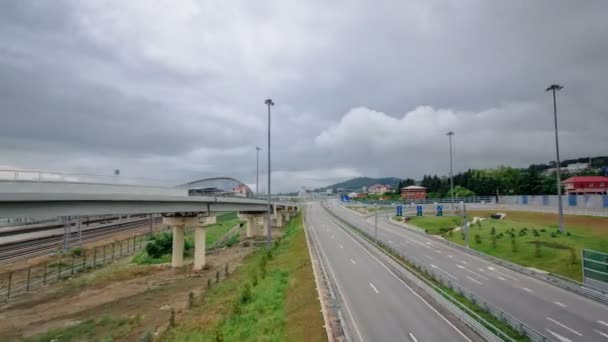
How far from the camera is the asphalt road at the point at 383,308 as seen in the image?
58.6 feet

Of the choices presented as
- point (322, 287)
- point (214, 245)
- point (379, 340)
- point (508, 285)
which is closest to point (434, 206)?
point (214, 245)

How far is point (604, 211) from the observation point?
183 ft

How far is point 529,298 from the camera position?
24.1 m

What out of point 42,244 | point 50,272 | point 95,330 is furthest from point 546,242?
point 42,244

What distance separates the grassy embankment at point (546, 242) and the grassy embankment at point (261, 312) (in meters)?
24.1

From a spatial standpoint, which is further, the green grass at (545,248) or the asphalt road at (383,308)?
the green grass at (545,248)

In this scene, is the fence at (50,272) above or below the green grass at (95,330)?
below

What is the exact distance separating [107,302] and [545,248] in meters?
46.1

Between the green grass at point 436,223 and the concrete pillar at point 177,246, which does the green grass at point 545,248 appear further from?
the concrete pillar at point 177,246

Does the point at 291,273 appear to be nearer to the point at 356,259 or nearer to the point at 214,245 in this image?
the point at 356,259

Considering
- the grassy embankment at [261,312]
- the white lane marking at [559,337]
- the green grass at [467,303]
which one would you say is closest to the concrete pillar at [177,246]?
the grassy embankment at [261,312]

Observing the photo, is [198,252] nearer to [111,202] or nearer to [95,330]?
[111,202]

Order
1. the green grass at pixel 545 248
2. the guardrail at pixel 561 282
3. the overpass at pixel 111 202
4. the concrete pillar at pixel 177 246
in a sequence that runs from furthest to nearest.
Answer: the concrete pillar at pixel 177 246 → the green grass at pixel 545 248 → the guardrail at pixel 561 282 → the overpass at pixel 111 202

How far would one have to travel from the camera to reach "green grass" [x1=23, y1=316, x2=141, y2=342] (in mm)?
22219
